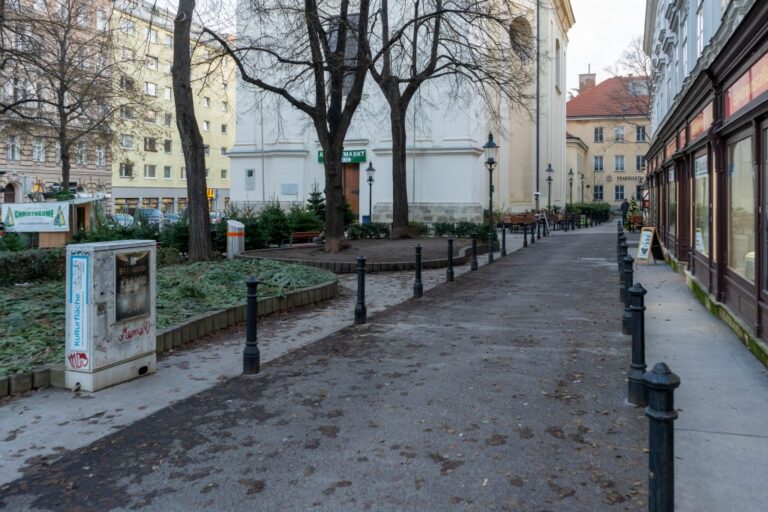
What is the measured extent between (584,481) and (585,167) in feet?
254

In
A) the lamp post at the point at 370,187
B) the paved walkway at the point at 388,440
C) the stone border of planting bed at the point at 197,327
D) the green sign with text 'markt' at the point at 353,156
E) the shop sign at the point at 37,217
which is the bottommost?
the paved walkway at the point at 388,440

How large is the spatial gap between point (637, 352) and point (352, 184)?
3293cm

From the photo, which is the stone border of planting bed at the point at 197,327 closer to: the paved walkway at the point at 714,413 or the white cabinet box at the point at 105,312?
the white cabinet box at the point at 105,312

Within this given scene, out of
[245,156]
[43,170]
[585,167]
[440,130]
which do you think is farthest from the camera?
[585,167]

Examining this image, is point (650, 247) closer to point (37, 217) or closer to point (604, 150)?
point (37, 217)

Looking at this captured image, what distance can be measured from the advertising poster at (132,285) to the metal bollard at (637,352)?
4.58 metres

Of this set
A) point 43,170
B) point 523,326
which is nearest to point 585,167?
point 43,170

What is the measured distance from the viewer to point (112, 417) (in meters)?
5.63

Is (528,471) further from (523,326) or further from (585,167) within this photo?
(585,167)

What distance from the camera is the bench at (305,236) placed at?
24000 mm

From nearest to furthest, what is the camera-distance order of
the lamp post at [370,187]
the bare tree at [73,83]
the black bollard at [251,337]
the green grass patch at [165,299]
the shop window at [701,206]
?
the black bollard at [251,337] → the green grass patch at [165,299] → the shop window at [701,206] → the bare tree at [73,83] → the lamp post at [370,187]

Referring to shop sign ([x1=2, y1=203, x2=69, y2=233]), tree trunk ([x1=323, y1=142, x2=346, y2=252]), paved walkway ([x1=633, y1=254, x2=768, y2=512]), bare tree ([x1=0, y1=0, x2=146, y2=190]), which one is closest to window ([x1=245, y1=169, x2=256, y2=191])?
bare tree ([x1=0, y1=0, x2=146, y2=190])

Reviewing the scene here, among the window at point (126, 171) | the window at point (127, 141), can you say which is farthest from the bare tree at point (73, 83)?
the window at point (126, 171)

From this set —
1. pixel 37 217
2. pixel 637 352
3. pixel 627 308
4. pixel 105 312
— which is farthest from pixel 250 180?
pixel 637 352
